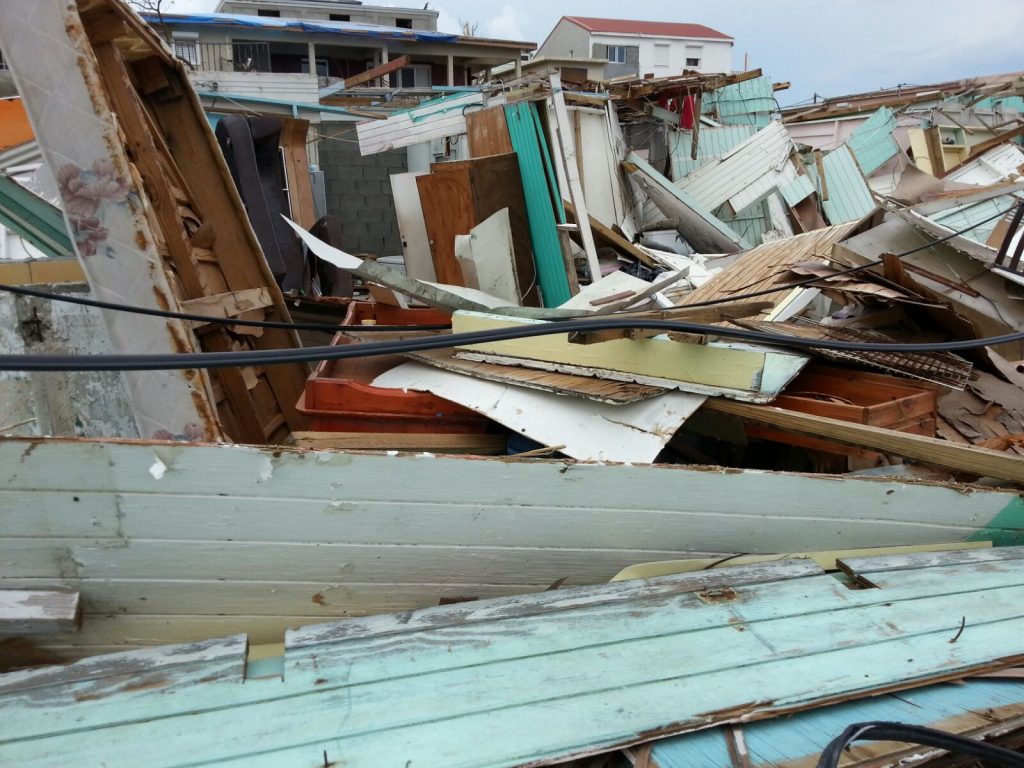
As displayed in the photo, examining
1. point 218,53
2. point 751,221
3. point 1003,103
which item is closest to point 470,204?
point 751,221

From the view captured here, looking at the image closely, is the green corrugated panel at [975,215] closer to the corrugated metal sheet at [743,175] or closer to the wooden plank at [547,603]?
the corrugated metal sheet at [743,175]

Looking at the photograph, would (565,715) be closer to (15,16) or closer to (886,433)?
(886,433)

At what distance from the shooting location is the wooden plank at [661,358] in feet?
8.36

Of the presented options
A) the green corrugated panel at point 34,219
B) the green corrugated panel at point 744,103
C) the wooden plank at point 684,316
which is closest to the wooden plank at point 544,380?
the wooden plank at point 684,316

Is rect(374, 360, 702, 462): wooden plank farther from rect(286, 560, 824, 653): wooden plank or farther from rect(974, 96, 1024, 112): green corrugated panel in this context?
rect(974, 96, 1024, 112): green corrugated panel

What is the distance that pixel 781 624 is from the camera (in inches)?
72.9

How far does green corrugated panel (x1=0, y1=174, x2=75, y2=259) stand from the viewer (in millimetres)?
3926

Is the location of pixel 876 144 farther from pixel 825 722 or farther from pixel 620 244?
pixel 825 722

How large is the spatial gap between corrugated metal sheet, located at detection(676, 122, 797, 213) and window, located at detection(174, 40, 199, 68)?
14.3 metres

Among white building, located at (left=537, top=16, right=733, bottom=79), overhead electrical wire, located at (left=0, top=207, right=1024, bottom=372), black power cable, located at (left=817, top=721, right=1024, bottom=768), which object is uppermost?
white building, located at (left=537, top=16, right=733, bottom=79)

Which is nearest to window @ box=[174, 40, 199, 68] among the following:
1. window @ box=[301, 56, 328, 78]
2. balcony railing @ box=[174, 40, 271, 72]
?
balcony railing @ box=[174, 40, 271, 72]

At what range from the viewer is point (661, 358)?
268 centimetres

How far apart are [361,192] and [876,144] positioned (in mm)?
8572

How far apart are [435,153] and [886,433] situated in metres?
9.42
